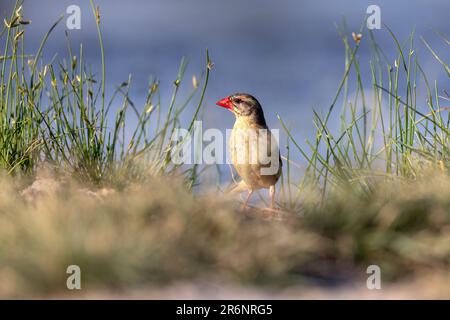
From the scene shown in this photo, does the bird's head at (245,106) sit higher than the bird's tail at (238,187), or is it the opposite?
the bird's head at (245,106)

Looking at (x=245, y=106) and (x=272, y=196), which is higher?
(x=245, y=106)

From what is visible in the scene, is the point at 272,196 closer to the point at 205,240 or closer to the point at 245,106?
the point at 245,106

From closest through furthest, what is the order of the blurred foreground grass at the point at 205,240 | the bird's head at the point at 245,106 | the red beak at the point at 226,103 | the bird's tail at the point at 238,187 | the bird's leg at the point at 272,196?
the blurred foreground grass at the point at 205,240 → the bird's leg at the point at 272,196 → the bird's tail at the point at 238,187 → the bird's head at the point at 245,106 → the red beak at the point at 226,103

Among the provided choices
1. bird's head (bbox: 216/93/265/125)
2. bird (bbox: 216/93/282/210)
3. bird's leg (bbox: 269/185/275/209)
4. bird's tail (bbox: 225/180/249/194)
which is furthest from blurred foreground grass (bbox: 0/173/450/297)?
bird's head (bbox: 216/93/265/125)

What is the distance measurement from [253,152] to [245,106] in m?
0.64

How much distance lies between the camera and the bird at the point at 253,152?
5.37 m

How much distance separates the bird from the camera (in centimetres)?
537

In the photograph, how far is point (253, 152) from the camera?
5363 millimetres

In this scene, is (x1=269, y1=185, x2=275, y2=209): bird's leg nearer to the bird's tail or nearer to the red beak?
the bird's tail

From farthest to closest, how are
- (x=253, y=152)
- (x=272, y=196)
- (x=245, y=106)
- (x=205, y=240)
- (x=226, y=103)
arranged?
(x=226, y=103)
(x=245, y=106)
(x=272, y=196)
(x=253, y=152)
(x=205, y=240)

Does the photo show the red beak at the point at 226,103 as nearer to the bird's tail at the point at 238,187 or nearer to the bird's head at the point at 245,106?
the bird's head at the point at 245,106

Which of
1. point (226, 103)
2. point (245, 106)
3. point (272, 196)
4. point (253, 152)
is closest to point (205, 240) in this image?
point (253, 152)

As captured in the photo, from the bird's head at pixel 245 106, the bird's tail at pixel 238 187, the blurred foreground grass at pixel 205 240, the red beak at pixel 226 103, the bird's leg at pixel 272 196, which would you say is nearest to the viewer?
the blurred foreground grass at pixel 205 240

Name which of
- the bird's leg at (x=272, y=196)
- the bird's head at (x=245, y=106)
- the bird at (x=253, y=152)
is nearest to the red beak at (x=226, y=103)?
the bird's head at (x=245, y=106)
